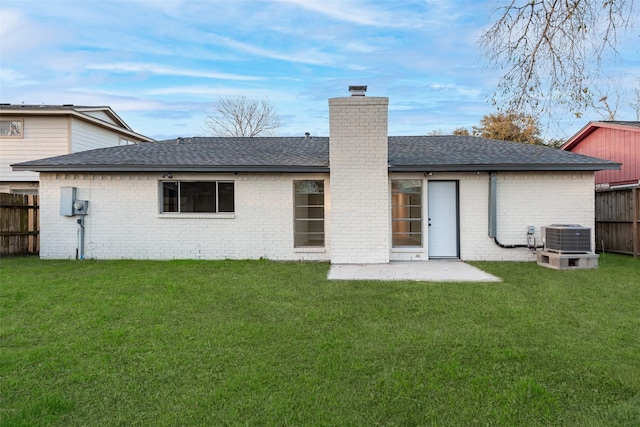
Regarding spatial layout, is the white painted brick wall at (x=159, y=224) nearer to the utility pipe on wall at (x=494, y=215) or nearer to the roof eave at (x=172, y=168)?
the roof eave at (x=172, y=168)

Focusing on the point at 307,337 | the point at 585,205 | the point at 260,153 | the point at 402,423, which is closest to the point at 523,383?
the point at 402,423

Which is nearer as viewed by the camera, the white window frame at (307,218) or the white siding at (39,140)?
the white window frame at (307,218)

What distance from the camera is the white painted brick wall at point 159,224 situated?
392 inches

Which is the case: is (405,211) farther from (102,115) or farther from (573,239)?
(102,115)

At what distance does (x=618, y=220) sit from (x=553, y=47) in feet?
30.4

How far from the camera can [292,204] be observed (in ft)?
32.6

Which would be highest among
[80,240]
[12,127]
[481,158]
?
[12,127]

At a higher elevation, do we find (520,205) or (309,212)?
(520,205)

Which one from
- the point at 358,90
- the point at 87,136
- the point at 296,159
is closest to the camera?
the point at 358,90

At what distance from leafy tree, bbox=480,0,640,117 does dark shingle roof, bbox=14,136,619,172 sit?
514 cm

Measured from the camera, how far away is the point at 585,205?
31.9ft

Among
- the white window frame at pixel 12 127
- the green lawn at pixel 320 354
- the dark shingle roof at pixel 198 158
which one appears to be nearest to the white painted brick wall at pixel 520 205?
the green lawn at pixel 320 354

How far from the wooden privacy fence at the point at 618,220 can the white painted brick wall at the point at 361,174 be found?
673 cm

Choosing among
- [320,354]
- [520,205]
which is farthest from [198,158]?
[520,205]
